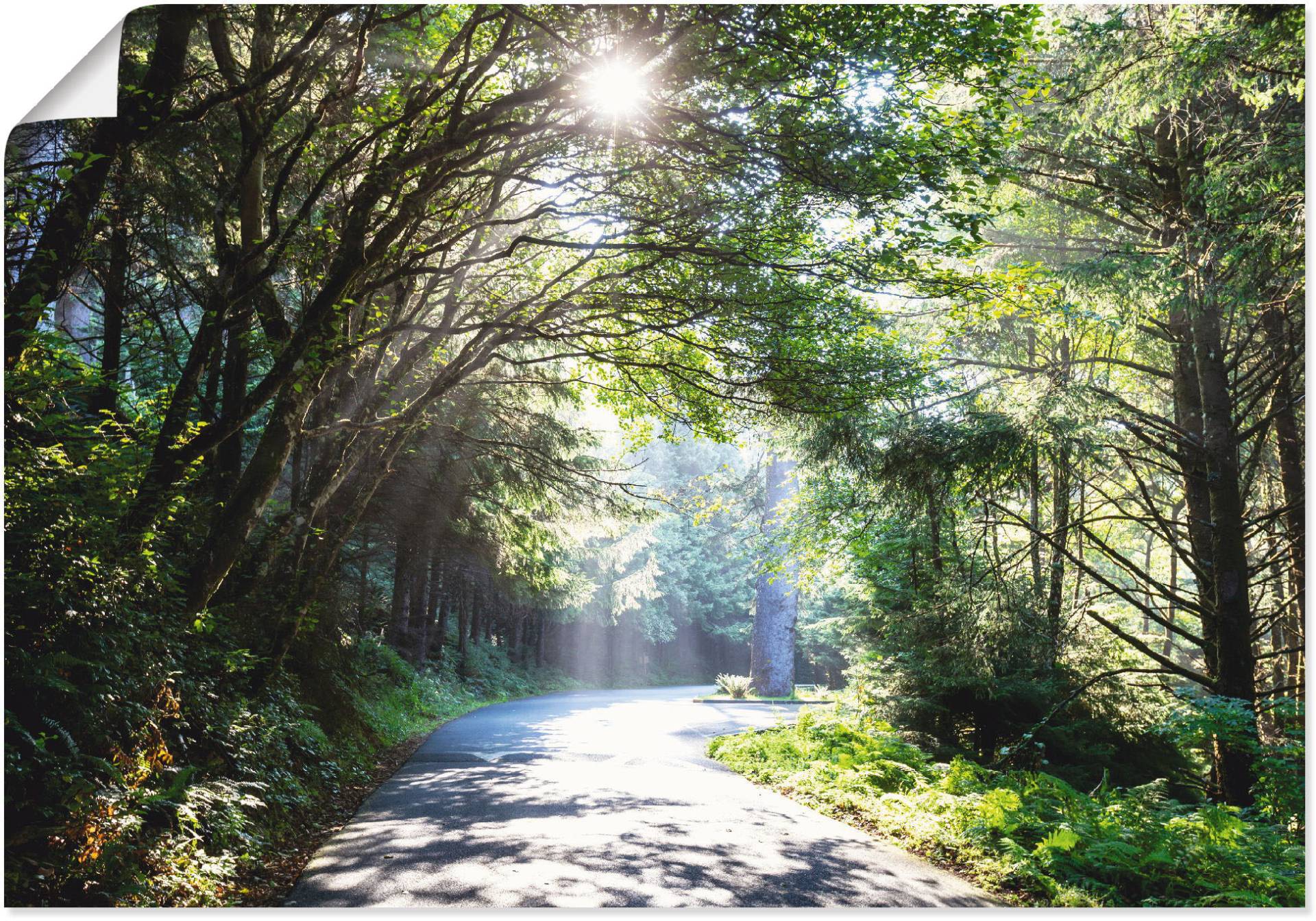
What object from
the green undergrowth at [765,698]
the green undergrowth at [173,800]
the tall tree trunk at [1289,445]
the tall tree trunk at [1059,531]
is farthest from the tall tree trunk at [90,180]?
the green undergrowth at [765,698]

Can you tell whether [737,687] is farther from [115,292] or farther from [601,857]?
[115,292]

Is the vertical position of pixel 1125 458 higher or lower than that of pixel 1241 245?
lower

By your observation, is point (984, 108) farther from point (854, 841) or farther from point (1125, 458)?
point (854, 841)

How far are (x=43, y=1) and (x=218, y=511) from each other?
365 cm

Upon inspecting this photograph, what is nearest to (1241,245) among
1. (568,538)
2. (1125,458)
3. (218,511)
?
(1125,458)

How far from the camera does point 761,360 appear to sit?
6961 millimetres

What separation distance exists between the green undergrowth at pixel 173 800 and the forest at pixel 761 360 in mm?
24

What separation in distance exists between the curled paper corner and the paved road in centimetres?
393

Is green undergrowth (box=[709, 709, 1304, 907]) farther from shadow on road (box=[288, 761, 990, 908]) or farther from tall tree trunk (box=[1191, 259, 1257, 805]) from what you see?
tall tree trunk (box=[1191, 259, 1257, 805])

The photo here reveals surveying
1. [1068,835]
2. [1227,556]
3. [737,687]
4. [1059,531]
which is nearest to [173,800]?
[1068,835]

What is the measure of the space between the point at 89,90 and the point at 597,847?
4826 millimetres

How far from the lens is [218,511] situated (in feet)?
20.5

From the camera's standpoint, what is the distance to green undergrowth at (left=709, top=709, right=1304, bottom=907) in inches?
144

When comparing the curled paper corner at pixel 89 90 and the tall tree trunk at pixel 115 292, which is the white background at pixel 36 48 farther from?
the tall tree trunk at pixel 115 292
